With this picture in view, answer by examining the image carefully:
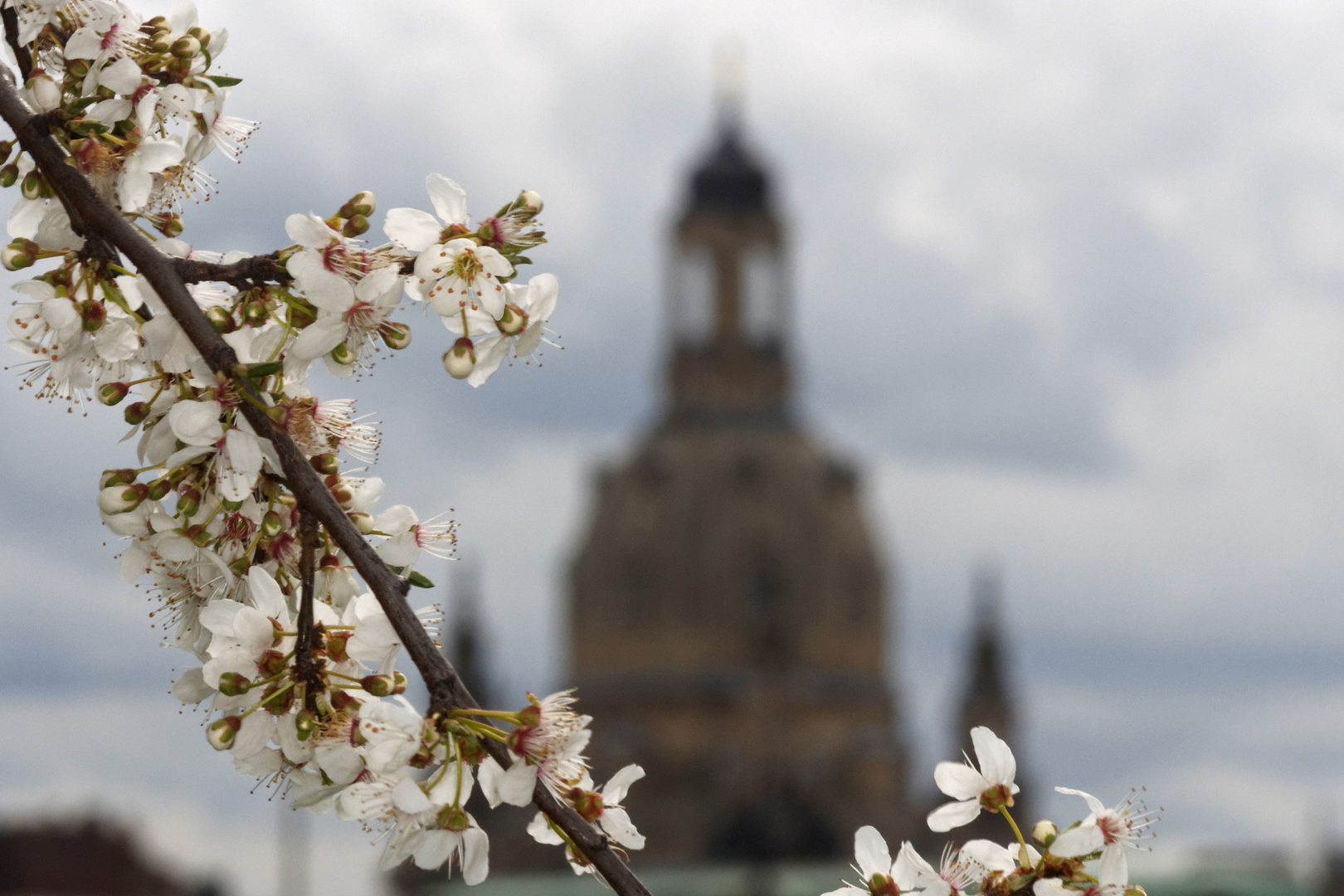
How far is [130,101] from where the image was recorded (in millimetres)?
2795

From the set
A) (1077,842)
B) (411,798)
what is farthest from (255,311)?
(1077,842)

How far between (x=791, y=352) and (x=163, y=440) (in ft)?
230

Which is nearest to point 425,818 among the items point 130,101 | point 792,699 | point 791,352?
point 130,101

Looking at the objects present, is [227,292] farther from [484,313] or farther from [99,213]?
[484,313]

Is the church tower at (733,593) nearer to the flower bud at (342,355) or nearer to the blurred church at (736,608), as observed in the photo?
the blurred church at (736,608)

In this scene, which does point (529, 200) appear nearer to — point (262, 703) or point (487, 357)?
point (487, 357)

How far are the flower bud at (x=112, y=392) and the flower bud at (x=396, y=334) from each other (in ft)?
1.30

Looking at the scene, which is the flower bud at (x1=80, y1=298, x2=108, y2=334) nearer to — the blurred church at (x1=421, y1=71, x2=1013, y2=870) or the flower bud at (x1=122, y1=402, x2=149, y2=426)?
the flower bud at (x1=122, y1=402, x2=149, y2=426)

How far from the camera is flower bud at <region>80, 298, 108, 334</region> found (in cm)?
275

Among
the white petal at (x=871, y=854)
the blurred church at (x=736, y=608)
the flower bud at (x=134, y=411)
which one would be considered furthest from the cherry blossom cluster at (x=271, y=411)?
the blurred church at (x=736, y=608)

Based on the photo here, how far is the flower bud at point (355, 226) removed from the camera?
8.68ft

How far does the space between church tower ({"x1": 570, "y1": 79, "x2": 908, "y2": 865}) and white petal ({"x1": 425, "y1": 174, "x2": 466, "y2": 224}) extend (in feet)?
198

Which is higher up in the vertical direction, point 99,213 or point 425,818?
point 99,213

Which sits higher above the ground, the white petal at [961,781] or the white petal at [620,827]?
the white petal at [961,781]
